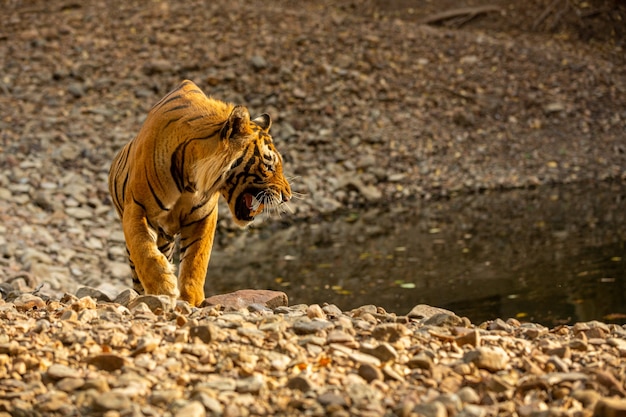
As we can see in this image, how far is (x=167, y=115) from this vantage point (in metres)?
5.05

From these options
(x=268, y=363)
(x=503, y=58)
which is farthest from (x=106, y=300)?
(x=503, y=58)

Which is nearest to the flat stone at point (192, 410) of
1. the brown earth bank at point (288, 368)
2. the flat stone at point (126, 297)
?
the brown earth bank at point (288, 368)

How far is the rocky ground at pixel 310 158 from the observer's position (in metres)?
3.09

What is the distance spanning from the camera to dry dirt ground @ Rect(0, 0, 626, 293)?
10.5m

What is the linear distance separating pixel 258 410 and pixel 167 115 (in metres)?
2.50

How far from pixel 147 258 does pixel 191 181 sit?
47 cm

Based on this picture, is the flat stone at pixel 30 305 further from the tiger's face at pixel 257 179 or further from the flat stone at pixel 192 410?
the flat stone at pixel 192 410

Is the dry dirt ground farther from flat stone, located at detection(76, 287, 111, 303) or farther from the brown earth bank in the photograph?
the brown earth bank

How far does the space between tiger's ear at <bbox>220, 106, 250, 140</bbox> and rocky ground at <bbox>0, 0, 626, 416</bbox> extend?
96cm

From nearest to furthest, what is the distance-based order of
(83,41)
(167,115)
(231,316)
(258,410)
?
(258,410)
(231,316)
(167,115)
(83,41)

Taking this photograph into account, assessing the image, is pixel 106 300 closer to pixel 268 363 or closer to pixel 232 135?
pixel 232 135

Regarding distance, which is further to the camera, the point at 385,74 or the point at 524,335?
the point at 385,74

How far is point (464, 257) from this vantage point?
8.05m

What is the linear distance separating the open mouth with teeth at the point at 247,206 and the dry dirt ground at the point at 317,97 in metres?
3.82
